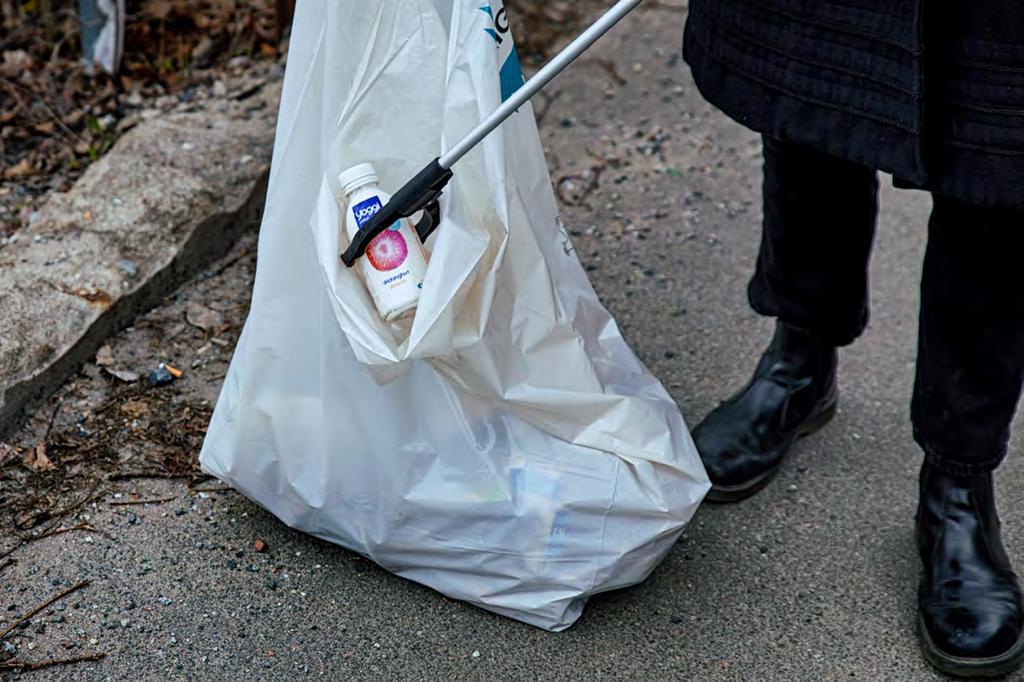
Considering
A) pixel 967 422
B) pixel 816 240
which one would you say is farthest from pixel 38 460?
pixel 967 422

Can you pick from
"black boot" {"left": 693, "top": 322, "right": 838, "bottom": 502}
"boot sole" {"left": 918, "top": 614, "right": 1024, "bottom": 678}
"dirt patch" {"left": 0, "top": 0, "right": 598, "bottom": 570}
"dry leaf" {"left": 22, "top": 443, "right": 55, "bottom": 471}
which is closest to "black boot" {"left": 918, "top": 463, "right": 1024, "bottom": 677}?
"boot sole" {"left": 918, "top": 614, "right": 1024, "bottom": 678}

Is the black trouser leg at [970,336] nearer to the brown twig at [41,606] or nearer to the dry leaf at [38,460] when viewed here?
the brown twig at [41,606]

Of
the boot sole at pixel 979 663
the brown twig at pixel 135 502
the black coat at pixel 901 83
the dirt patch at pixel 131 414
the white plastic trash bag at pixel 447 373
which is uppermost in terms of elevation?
the black coat at pixel 901 83

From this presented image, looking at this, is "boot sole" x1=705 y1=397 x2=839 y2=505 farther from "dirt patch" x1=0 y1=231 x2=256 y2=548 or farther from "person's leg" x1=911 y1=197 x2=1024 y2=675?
"dirt patch" x1=0 y1=231 x2=256 y2=548

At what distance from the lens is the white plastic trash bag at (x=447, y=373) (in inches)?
58.2

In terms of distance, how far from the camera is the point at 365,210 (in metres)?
1.47

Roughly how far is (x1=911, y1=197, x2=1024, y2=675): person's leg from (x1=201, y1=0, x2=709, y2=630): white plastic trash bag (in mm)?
360

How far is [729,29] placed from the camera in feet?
4.94

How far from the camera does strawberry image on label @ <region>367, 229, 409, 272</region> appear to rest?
1.46 meters

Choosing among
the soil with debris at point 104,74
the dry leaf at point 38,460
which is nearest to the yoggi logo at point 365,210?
the dry leaf at point 38,460

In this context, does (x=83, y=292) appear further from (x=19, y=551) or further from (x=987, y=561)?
(x=987, y=561)

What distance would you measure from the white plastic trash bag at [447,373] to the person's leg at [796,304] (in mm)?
283

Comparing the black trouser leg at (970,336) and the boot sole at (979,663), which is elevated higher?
the black trouser leg at (970,336)

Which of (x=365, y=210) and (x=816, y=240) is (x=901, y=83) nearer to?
(x=816, y=240)
